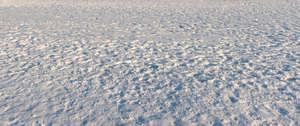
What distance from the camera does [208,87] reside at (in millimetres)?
4234

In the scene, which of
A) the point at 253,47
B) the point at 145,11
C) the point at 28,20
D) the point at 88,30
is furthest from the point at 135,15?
the point at 253,47

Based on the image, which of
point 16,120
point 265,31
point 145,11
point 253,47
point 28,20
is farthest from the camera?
point 145,11

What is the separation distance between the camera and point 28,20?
9453mm

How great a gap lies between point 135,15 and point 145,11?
0.88 m

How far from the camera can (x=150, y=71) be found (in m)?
4.88

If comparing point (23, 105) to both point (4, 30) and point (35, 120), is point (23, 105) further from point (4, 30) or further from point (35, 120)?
point (4, 30)

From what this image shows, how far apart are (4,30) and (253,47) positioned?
7.08 m

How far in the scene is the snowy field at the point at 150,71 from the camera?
3.53 meters

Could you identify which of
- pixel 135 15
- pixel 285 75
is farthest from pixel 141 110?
pixel 135 15

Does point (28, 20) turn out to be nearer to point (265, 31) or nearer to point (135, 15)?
point (135, 15)

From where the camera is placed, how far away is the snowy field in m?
3.53

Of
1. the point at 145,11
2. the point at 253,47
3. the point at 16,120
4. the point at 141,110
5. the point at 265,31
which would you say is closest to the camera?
the point at 16,120

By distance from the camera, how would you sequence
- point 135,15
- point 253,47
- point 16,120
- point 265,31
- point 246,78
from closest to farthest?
point 16,120
point 246,78
point 253,47
point 265,31
point 135,15

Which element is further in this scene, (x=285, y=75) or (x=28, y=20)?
(x=28, y=20)
